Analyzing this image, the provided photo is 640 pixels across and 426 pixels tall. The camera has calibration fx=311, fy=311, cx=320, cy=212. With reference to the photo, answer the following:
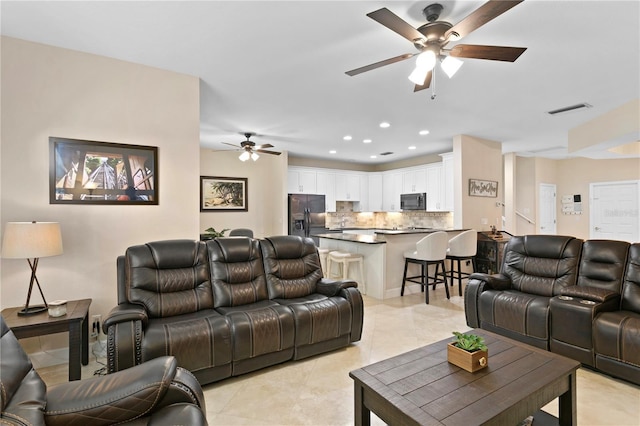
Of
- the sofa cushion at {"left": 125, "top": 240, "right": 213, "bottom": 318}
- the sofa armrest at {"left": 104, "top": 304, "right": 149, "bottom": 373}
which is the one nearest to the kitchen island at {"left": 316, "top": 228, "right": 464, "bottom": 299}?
the sofa cushion at {"left": 125, "top": 240, "right": 213, "bottom": 318}

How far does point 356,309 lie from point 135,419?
2049 mm

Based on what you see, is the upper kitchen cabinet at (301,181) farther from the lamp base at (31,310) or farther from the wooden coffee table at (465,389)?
the wooden coffee table at (465,389)

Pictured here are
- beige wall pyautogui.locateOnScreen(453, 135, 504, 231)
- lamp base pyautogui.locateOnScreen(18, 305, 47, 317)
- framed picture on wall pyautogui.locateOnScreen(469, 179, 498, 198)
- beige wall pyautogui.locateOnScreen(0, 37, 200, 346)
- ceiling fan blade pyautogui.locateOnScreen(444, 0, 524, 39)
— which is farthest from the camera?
framed picture on wall pyautogui.locateOnScreen(469, 179, 498, 198)

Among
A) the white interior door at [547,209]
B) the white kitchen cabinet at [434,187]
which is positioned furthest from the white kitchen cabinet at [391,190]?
the white interior door at [547,209]

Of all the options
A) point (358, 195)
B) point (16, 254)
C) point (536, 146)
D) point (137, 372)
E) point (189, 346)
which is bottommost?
point (189, 346)

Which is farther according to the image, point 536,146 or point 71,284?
point 536,146

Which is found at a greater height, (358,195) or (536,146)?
(536,146)

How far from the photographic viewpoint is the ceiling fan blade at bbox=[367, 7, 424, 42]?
1802 mm

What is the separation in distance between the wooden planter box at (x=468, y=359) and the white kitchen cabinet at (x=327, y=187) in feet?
20.9

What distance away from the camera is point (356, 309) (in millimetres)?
3018

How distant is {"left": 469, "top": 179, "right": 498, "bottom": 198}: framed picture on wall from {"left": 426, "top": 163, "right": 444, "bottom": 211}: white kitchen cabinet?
1067mm

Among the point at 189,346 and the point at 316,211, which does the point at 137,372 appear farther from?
the point at 316,211

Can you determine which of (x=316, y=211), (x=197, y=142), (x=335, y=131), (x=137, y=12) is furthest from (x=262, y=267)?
(x=316, y=211)

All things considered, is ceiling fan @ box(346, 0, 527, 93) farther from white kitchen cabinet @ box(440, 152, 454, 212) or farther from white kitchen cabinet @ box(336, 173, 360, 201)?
white kitchen cabinet @ box(336, 173, 360, 201)
